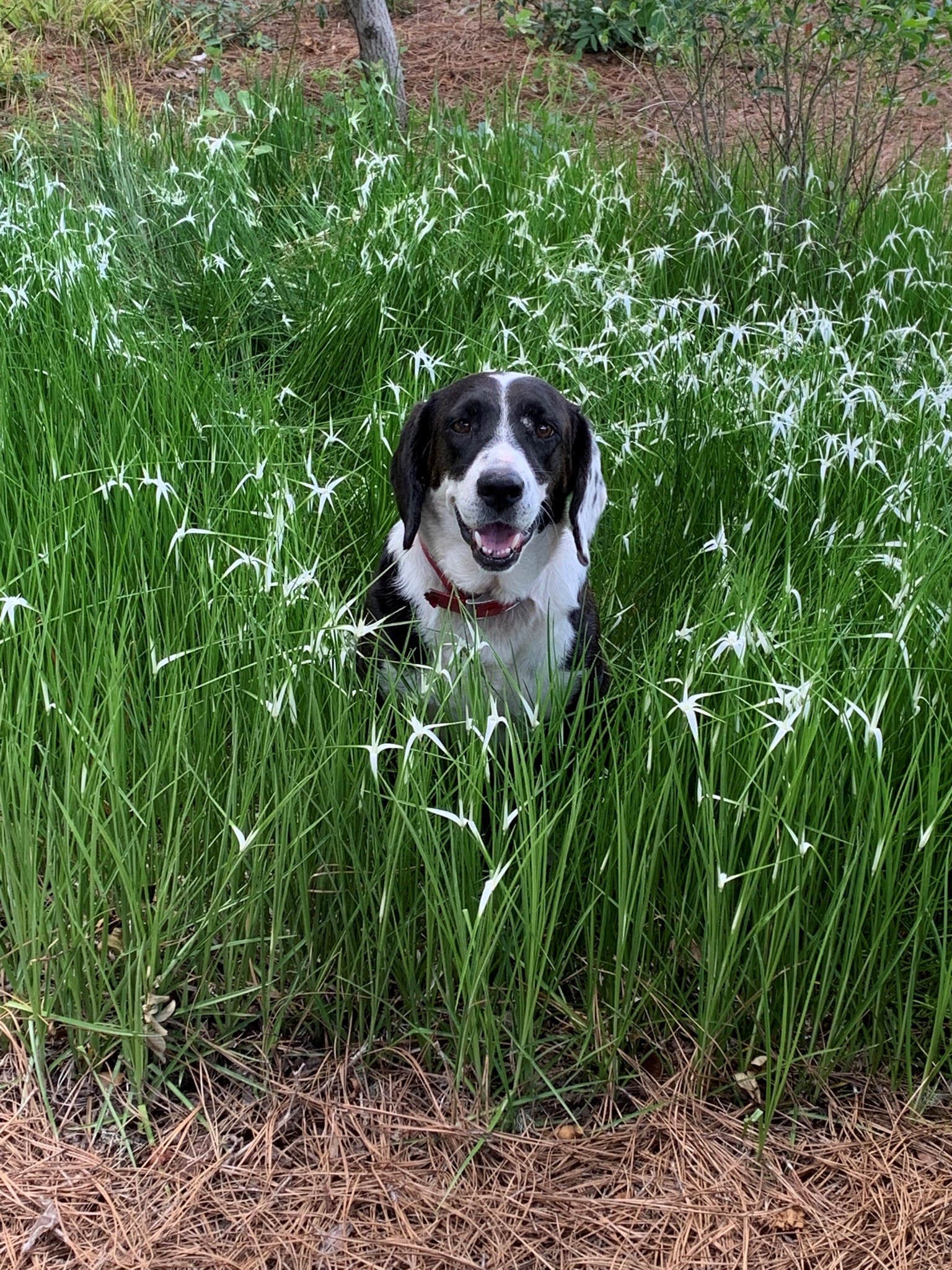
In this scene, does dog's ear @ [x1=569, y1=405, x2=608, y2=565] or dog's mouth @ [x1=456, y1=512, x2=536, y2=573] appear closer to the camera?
dog's mouth @ [x1=456, y1=512, x2=536, y2=573]

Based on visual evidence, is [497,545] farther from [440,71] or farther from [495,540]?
[440,71]

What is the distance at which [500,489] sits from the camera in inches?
112

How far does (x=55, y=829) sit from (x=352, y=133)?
4.88m

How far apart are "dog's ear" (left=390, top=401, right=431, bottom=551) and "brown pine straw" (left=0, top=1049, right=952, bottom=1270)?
1346 millimetres

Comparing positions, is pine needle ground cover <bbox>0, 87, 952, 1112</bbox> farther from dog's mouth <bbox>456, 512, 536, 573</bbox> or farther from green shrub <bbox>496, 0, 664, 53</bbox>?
green shrub <bbox>496, 0, 664, 53</bbox>

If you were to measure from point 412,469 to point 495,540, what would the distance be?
1.02ft

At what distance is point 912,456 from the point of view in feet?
11.2

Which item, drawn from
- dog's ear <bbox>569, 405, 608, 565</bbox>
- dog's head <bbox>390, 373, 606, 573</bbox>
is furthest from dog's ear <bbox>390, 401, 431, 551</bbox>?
dog's ear <bbox>569, 405, 608, 565</bbox>

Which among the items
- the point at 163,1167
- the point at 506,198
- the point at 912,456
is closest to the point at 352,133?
the point at 506,198

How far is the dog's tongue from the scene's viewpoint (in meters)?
2.92

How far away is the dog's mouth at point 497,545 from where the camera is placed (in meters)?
2.92

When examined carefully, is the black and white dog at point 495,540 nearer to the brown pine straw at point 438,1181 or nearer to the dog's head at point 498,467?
the dog's head at point 498,467

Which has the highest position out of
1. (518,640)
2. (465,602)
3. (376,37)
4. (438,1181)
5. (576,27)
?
(576,27)

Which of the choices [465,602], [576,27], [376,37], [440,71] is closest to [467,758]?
[465,602]
